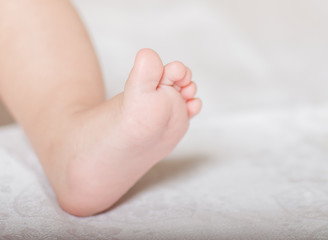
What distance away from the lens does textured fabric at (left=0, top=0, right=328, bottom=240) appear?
602 millimetres

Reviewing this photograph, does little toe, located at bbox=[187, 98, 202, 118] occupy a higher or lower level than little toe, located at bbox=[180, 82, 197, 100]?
lower

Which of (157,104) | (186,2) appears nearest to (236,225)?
(157,104)

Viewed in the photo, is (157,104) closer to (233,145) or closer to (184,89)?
(184,89)

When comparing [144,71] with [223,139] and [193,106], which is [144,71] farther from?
[223,139]

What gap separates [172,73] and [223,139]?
38 centimetres

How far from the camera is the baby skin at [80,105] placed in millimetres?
574

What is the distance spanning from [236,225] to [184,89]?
7.1 inches

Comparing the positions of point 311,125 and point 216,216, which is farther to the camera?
point 311,125

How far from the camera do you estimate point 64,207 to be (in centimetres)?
65

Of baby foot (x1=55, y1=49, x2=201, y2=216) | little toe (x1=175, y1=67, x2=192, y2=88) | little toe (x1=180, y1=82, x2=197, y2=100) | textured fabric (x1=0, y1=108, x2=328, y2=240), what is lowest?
textured fabric (x1=0, y1=108, x2=328, y2=240)

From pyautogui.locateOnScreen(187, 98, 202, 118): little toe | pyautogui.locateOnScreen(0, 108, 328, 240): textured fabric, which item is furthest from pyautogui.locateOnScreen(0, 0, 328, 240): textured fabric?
pyautogui.locateOnScreen(187, 98, 202, 118): little toe

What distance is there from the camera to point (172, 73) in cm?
59

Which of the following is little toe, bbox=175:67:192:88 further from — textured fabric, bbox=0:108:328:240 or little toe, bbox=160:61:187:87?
textured fabric, bbox=0:108:328:240

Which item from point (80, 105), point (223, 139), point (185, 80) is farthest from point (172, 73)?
point (223, 139)
